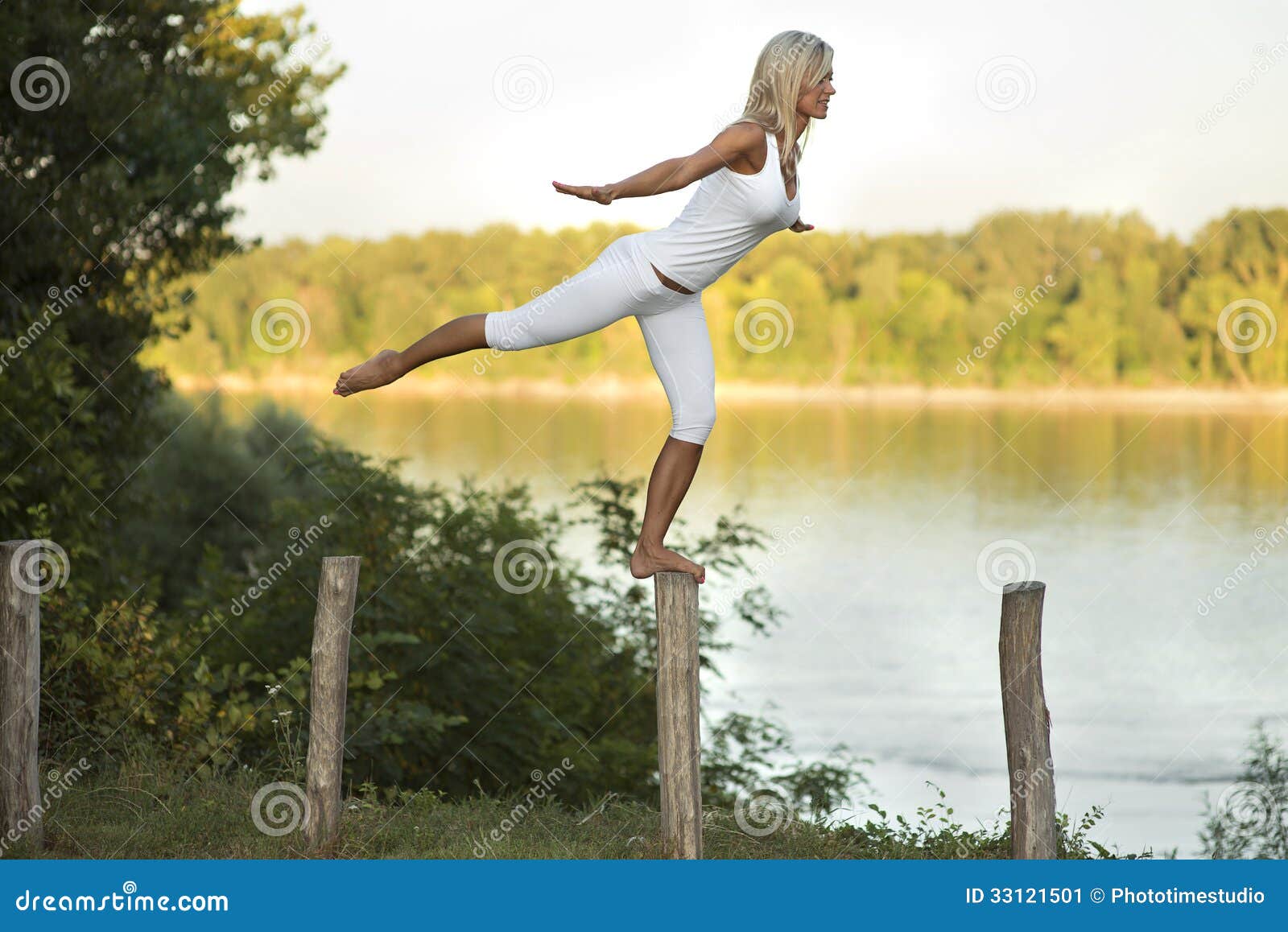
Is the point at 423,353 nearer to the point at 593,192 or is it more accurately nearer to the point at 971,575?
the point at 593,192

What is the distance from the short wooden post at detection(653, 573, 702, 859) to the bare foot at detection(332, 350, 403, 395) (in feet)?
4.15

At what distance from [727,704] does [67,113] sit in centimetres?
843

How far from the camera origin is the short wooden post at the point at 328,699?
5.04 meters

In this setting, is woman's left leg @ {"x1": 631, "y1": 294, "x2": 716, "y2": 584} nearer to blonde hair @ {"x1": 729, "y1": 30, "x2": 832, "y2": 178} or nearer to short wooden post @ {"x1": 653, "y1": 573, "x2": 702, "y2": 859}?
short wooden post @ {"x1": 653, "y1": 573, "x2": 702, "y2": 859}

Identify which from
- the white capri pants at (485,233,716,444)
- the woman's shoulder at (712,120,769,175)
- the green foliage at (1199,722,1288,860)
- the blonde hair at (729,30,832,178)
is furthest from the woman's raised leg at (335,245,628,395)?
the green foliage at (1199,722,1288,860)

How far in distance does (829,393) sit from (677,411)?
106 ft

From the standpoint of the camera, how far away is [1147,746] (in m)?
13.3

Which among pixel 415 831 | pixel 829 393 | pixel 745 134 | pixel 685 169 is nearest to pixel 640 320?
pixel 685 169

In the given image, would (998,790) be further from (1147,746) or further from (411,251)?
(411,251)

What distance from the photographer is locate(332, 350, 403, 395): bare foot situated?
5.00 m

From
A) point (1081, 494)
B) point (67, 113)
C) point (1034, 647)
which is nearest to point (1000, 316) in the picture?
point (1081, 494)

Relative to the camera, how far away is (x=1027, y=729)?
16.4ft

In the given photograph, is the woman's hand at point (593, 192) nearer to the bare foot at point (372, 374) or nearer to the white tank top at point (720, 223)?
the white tank top at point (720, 223)

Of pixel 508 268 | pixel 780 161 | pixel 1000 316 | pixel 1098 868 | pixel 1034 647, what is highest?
pixel 1000 316
